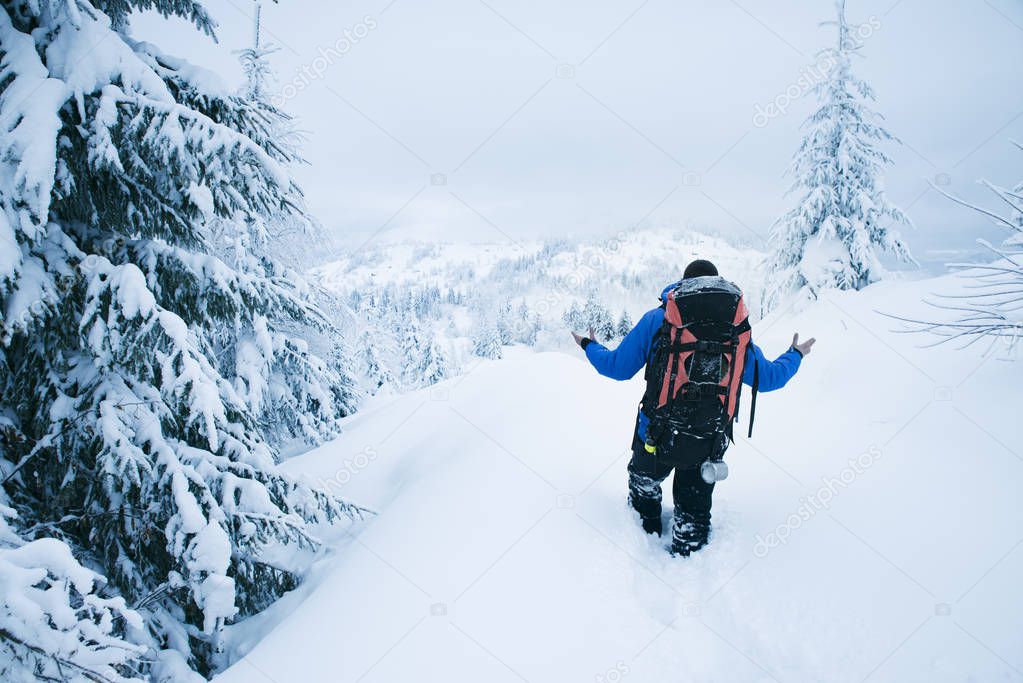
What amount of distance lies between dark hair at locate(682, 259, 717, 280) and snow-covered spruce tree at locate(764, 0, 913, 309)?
52.7ft

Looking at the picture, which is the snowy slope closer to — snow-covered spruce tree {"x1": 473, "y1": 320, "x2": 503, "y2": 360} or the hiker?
the hiker

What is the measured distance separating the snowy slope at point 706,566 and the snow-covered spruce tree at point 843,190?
12.9 meters

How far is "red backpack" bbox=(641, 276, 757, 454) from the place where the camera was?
12.5ft

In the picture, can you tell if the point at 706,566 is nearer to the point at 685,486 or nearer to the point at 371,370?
the point at 685,486

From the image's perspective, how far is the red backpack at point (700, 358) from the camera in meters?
3.82

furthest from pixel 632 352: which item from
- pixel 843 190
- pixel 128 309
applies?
pixel 843 190

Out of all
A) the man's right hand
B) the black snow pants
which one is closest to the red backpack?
the black snow pants

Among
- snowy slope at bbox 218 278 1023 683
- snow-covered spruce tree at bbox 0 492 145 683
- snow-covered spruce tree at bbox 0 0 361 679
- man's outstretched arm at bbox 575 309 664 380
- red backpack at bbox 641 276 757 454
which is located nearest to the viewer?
snow-covered spruce tree at bbox 0 492 145 683

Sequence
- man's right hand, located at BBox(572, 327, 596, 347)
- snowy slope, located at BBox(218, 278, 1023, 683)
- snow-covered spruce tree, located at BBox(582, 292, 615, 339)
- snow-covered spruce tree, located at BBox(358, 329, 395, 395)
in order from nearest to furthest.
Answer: snowy slope, located at BBox(218, 278, 1023, 683) → man's right hand, located at BBox(572, 327, 596, 347) → snow-covered spruce tree, located at BBox(358, 329, 395, 395) → snow-covered spruce tree, located at BBox(582, 292, 615, 339)

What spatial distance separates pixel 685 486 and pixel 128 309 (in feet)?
15.4

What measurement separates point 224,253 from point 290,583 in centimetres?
796

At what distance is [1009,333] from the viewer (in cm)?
401

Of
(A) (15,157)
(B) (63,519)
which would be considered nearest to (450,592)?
(B) (63,519)

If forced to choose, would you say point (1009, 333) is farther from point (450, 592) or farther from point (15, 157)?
point (15, 157)
